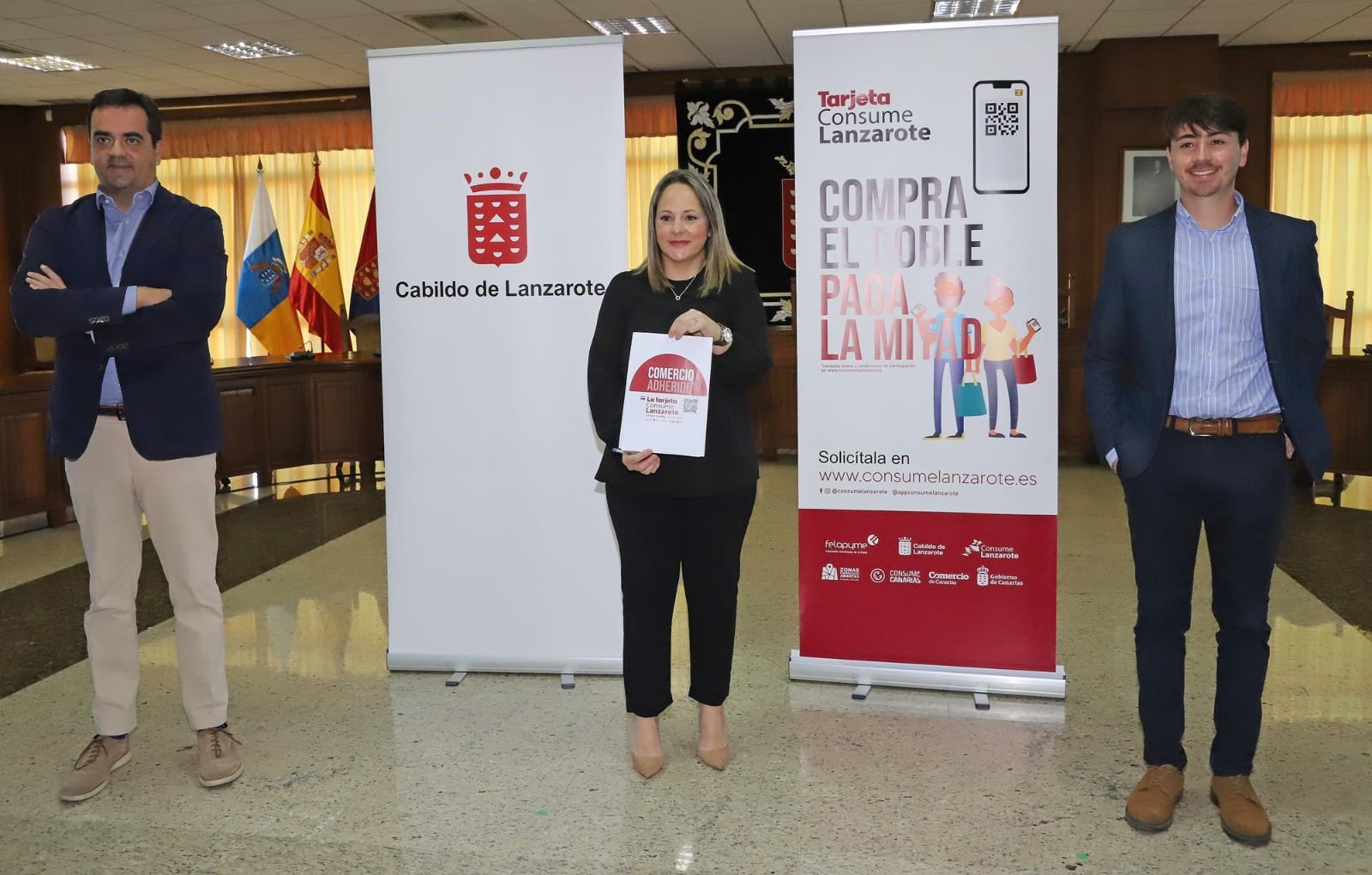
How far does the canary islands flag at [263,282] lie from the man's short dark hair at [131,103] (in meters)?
6.65

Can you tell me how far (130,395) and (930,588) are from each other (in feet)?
7.76

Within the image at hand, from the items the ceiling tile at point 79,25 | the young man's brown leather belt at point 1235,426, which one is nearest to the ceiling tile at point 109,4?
the ceiling tile at point 79,25

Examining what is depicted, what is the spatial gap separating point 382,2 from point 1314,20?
6.84 meters

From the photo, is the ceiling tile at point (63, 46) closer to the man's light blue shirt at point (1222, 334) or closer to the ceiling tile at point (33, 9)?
the ceiling tile at point (33, 9)

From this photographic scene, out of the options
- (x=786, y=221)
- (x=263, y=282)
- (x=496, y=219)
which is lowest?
(x=496, y=219)

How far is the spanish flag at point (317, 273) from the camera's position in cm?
994

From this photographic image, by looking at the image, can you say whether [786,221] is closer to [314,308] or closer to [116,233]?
[314,308]

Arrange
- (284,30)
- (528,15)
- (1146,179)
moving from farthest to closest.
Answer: (1146,179)
(284,30)
(528,15)

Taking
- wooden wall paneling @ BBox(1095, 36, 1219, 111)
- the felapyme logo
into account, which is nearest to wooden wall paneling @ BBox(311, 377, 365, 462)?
the felapyme logo

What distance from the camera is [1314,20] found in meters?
8.58

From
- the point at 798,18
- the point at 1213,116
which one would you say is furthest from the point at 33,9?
the point at 1213,116

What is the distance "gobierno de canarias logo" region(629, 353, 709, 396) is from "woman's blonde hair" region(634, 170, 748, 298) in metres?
0.20

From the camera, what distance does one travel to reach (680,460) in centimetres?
291

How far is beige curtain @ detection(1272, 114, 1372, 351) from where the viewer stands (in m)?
9.70
